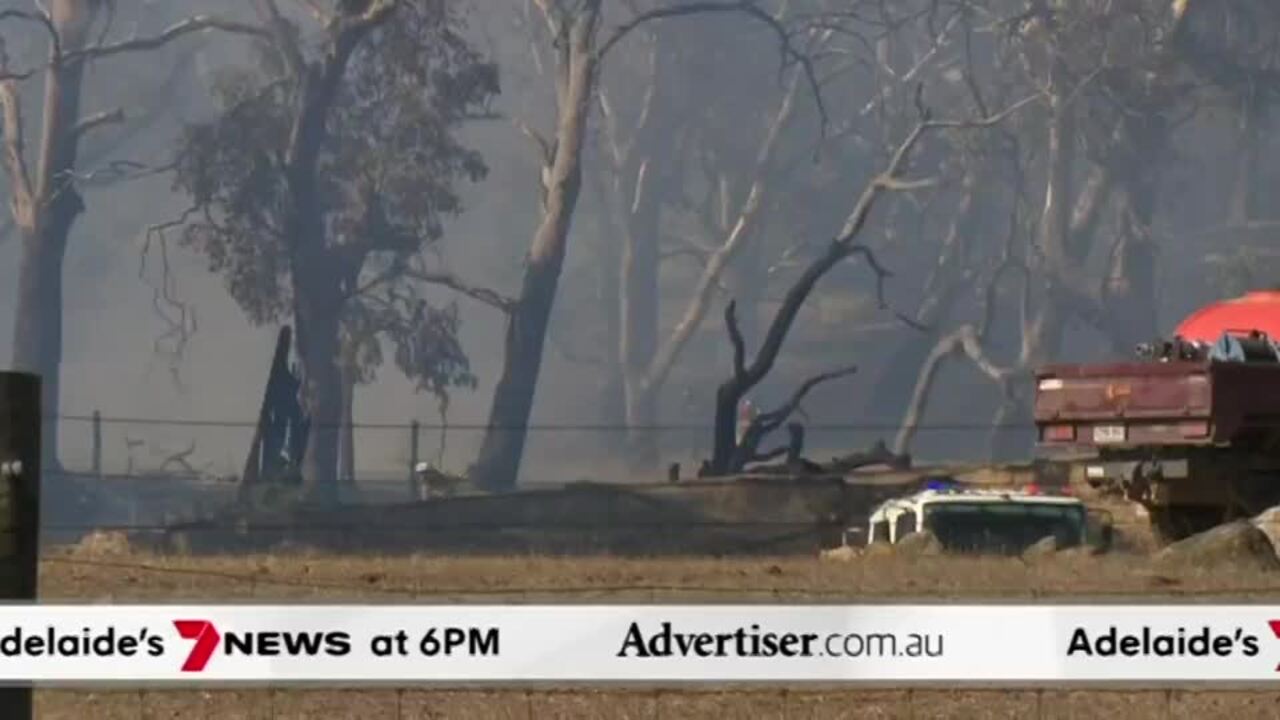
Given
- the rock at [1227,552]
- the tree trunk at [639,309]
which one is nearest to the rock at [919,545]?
the rock at [1227,552]

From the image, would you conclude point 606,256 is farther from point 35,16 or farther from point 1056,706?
point 1056,706

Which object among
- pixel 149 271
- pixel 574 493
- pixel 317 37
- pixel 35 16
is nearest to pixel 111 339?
pixel 149 271

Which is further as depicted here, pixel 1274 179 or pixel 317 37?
pixel 1274 179

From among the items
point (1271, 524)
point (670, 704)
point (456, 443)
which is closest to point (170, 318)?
point (456, 443)

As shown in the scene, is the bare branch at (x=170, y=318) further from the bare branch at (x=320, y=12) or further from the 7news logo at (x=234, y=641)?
the 7news logo at (x=234, y=641)

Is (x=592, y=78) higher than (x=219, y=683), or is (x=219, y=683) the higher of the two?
(x=592, y=78)

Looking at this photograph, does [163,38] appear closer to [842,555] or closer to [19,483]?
[842,555]

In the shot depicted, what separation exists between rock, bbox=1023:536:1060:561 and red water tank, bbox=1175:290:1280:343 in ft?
11.5

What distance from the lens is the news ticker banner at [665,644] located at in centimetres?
837

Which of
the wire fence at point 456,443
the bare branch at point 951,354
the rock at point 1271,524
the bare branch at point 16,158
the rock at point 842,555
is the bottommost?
the wire fence at point 456,443

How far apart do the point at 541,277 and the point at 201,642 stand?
57.0 m

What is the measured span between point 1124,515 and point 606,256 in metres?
54.4

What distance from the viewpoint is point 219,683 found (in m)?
8.45

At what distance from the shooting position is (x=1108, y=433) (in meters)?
27.8
